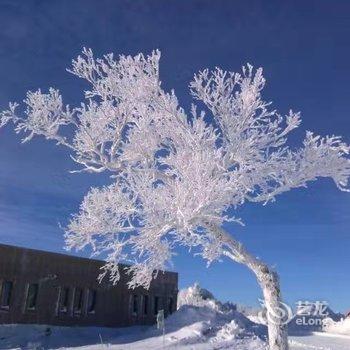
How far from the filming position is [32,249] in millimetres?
28562

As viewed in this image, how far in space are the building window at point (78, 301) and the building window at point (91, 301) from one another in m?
0.61

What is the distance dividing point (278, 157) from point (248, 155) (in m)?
1.13

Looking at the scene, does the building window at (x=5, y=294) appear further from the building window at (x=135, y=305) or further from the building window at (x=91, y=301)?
the building window at (x=135, y=305)

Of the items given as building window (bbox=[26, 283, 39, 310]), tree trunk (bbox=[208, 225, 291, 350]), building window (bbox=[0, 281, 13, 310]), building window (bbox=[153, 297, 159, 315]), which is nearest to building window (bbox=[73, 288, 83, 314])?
building window (bbox=[26, 283, 39, 310])

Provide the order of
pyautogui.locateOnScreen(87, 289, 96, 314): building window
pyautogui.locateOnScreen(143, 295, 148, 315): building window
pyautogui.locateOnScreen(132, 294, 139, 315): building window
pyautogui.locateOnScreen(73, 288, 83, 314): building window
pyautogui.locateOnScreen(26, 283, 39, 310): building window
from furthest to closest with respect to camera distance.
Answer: pyautogui.locateOnScreen(143, 295, 148, 315): building window
pyautogui.locateOnScreen(132, 294, 139, 315): building window
pyautogui.locateOnScreen(87, 289, 96, 314): building window
pyautogui.locateOnScreen(73, 288, 83, 314): building window
pyautogui.locateOnScreen(26, 283, 39, 310): building window

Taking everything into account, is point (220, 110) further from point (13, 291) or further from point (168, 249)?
point (13, 291)

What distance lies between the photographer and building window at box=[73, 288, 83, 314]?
3085 cm

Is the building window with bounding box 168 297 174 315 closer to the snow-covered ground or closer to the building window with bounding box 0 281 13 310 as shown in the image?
the snow-covered ground

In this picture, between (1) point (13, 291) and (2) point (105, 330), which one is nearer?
(1) point (13, 291)

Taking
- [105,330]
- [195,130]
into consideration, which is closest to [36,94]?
[195,130]

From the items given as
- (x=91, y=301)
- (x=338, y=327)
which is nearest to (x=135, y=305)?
(x=91, y=301)

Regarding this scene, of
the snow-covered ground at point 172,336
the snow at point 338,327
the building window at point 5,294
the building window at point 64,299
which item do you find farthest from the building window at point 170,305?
the snow at point 338,327

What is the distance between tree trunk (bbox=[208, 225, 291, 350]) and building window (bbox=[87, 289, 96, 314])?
1744 cm

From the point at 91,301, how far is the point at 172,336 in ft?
29.9
